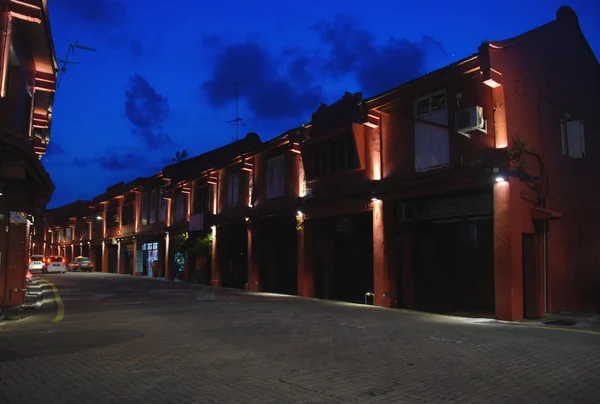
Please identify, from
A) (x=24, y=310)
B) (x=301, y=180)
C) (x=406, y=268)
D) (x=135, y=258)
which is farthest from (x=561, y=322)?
(x=135, y=258)

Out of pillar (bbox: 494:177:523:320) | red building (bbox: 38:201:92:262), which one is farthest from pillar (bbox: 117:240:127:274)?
pillar (bbox: 494:177:523:320)

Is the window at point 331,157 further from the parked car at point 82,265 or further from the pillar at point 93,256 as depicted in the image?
the pillar at point 93,256

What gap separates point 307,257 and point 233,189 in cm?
825

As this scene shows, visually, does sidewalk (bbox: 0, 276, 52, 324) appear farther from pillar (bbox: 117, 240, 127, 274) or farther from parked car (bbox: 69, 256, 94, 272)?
parked car (bbox: 69, 256, 94, 272)

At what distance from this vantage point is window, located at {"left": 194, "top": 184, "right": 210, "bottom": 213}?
29484 millimetres

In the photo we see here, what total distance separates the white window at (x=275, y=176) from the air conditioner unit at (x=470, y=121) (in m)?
10.8

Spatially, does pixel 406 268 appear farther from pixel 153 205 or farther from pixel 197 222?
pixel 153 205

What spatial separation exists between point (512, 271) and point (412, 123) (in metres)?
5.92

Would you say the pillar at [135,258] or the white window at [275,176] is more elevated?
the white window at [275,176]

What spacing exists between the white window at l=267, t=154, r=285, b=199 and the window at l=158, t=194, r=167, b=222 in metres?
14.1

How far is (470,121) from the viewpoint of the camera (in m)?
12.8

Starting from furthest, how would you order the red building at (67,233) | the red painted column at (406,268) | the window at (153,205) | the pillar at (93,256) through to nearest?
the red building at (67,233) < the pillar at (93,256) < the window at (153,205) < the red painted column at (406,268)

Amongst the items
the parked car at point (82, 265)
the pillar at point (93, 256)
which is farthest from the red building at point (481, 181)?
the pillar at point (93, 256)

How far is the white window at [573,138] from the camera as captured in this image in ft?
49.9
